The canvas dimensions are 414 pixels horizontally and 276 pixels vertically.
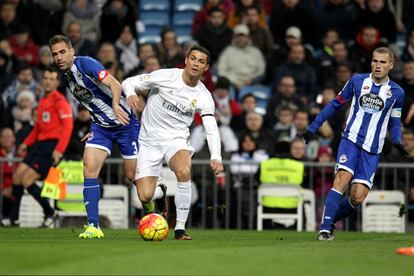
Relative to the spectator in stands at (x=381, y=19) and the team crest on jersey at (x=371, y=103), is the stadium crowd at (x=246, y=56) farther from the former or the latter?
the team crest on jersey at (x=371, y=103)

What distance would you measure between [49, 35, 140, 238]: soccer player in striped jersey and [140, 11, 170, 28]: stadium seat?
1080 cm

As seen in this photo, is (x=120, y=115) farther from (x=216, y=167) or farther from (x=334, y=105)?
(x=334, y=105)

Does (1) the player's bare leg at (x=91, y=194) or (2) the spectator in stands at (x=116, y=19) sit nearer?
(1) the player's bare leg at (x=91, y=194)

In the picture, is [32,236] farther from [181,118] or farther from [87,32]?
[87,32]

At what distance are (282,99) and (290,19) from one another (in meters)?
2.74

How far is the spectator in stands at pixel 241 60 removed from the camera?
981 inches

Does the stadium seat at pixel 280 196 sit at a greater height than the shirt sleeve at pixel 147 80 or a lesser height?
lesser

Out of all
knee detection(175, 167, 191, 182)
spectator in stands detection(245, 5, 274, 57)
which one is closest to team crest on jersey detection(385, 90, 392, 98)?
knee detection(175, 167, 191, 182)

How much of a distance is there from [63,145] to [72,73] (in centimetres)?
437

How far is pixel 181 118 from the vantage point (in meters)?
15.9

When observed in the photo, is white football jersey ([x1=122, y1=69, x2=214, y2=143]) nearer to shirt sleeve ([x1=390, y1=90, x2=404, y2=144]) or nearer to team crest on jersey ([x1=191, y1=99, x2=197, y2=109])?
team crest on jersey ([x1=191, y1=99, x2=197, y2=109])

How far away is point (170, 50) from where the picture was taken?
2502 centimetres

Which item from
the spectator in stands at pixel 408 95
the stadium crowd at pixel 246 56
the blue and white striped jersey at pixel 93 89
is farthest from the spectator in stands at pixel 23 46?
the blue and white striped jersey at pixel 93 89

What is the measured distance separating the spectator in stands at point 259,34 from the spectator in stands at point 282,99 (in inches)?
73.8
